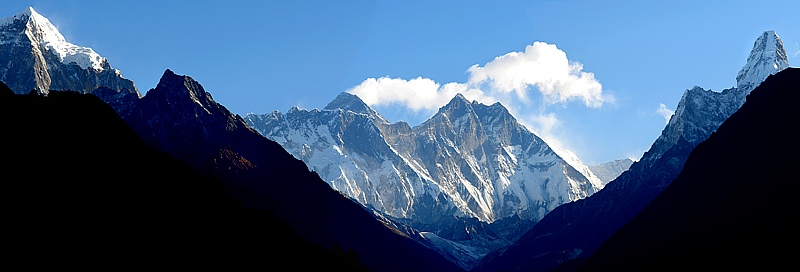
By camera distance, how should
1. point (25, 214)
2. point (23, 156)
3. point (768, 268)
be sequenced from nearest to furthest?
1. point (25, 214)
2. point (23, 156)
3. point (768, 268)

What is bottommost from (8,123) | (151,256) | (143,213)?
(151,256)

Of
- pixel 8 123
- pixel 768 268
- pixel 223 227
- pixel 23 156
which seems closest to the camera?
pixel 23 156

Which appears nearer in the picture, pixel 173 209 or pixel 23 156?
pixel 23 156

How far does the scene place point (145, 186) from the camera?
13688 cm

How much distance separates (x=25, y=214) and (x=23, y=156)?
17.9 metres

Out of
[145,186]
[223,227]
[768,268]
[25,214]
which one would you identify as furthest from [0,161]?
[768,268]

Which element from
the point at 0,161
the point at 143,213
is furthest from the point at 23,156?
the point at 143,213

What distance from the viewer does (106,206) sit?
121250mm

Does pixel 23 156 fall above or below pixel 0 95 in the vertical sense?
below

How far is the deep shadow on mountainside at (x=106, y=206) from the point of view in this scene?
10744 cm

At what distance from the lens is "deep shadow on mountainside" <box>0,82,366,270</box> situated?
107m

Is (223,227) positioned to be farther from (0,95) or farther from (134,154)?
(0,95)

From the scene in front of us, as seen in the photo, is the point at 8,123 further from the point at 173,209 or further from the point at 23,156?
the point at 173,209

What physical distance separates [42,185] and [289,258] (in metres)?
46.4
